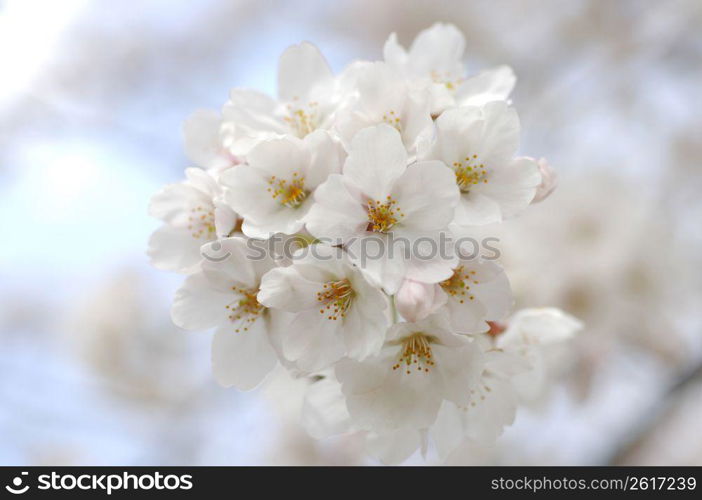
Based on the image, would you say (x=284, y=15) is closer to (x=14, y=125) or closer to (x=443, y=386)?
(x=14, y=125)

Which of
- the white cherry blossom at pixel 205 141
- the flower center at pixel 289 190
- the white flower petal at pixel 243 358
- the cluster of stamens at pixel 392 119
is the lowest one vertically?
the white flower petal at pixel 243 358

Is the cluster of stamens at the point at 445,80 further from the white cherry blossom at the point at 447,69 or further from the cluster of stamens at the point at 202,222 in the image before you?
the cluster of stamens at the point at 202,222

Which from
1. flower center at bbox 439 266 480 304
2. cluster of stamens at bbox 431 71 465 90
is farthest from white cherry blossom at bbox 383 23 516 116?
flower center at bbox 439 266 480 304

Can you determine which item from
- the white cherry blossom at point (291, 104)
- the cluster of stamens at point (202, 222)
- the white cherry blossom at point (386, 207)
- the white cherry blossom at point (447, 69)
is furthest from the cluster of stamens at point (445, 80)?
the cluster of stamens at point (202, 222)

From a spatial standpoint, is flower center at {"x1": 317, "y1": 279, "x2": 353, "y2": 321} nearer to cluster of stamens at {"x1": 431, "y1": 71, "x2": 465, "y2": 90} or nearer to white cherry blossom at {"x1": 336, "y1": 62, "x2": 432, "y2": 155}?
white cherry blossom at {"x1": 336, "y1": 62, "x2": 432, "y2": 155}

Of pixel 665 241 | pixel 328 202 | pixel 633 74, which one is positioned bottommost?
pixel 328 202

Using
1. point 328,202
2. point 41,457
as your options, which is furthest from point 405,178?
point 41,457
